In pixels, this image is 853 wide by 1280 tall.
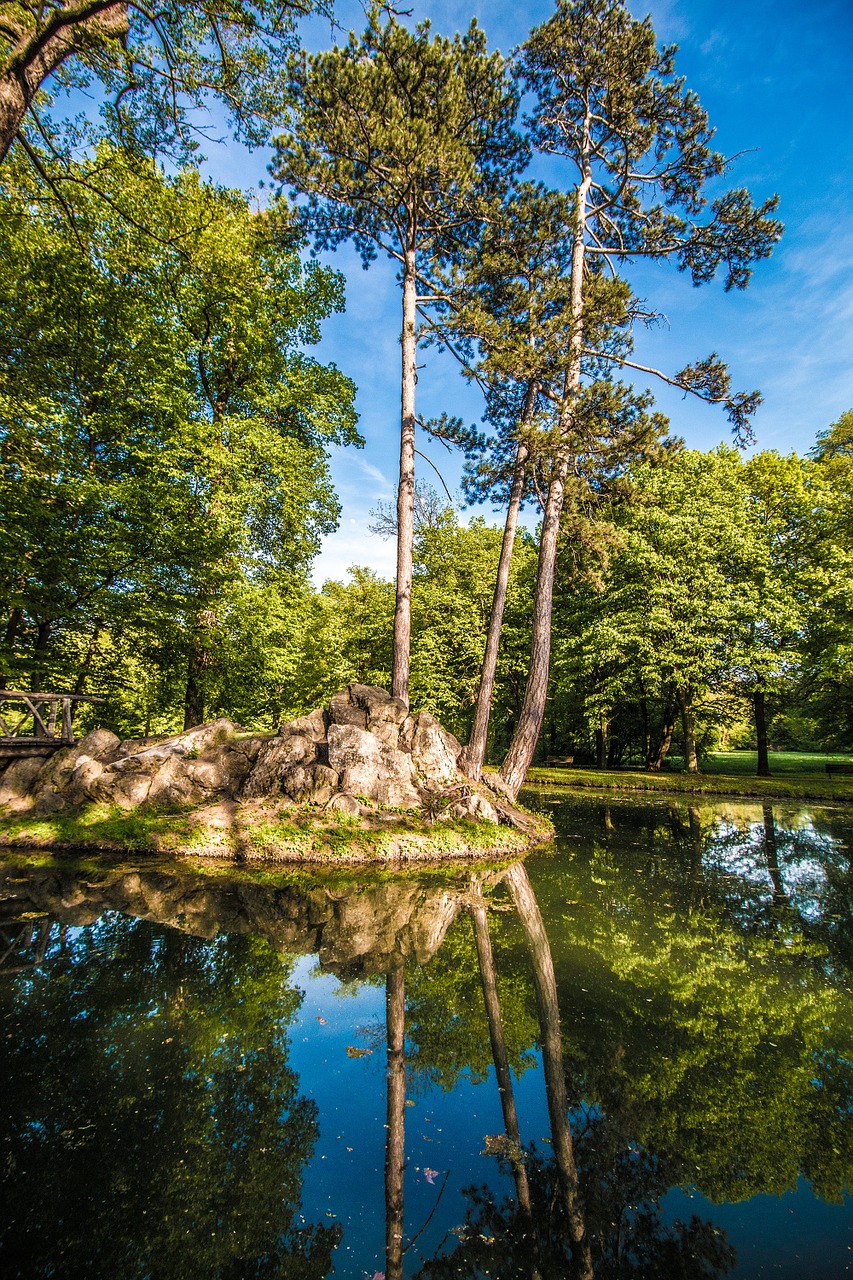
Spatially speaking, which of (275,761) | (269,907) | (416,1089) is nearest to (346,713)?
(275,761)

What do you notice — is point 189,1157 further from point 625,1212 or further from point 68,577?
point 68,577

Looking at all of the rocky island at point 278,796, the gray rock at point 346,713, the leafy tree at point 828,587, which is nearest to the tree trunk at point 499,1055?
the rocky island at point 278,796

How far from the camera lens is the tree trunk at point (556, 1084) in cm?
227

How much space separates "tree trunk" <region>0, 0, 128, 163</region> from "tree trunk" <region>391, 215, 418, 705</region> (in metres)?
7.90

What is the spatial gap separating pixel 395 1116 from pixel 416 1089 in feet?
0.91

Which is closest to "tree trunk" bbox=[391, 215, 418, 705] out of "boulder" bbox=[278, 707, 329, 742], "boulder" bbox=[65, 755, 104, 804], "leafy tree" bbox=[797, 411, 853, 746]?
"boulder" bbox=[278, 707, 329, 742]

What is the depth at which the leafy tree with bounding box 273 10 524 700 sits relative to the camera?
9820 millimetres

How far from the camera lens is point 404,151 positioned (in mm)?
9883

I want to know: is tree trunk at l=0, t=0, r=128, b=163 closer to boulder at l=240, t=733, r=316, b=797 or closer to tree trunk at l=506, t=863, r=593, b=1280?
tree trunk at l=506, t=863, r=593, b=1280

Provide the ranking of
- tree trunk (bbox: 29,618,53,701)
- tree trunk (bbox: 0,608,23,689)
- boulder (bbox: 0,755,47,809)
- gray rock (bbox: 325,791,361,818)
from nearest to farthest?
gray rock (bbox: 325,791,361,818) → boulder (bbox: 0,755,47,809) → tree trunk (bbox: 29,618,53,701) → tree trunk (bbox: 0,608,23,689)

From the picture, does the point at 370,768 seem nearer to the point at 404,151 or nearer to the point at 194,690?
the point at 194,690

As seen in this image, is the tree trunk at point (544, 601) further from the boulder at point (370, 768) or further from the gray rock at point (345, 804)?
the gray rock at point (345, 804)

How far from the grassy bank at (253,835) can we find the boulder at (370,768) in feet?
1.51

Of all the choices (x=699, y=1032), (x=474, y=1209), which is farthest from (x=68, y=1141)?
(x=699, y=1032)
